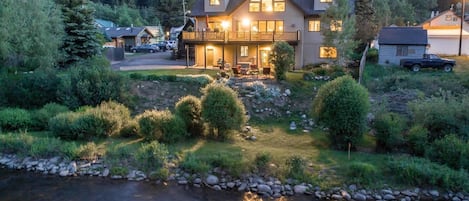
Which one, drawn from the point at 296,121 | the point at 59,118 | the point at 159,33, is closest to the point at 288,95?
the point at 296,121

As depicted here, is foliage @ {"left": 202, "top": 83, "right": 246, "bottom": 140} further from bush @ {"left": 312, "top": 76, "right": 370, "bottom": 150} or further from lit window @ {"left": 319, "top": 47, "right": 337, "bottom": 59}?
lit window @ {"left": 319, "top": 47, "right": 337, "bottom": 59}

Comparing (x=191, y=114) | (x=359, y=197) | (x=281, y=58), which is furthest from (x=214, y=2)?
(x=359, y=197)

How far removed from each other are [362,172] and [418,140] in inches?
136

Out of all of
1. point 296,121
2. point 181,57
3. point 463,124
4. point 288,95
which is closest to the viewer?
point 463,124

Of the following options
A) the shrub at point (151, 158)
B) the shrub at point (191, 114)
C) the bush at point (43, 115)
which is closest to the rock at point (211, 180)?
the shrub at point (151, 158)

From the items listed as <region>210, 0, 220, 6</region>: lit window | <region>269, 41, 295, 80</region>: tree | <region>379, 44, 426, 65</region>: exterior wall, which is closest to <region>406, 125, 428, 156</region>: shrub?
<region>269, 41, 295, 80</region>: tree

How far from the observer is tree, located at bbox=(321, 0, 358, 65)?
2738 cm

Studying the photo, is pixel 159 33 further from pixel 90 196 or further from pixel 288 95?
pixel 90 196

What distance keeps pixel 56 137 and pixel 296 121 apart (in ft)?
39.1

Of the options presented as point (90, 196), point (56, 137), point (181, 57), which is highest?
point (181, 57)

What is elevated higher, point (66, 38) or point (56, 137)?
point (66, 38)

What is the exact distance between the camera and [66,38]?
2683 cm

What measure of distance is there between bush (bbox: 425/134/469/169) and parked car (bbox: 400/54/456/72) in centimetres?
1381

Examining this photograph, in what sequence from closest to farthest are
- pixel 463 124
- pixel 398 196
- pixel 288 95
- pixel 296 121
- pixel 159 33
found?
pixel 398 196, pixel 463 124, pixel 296 121, pixel 288 95, pixel 159 33
